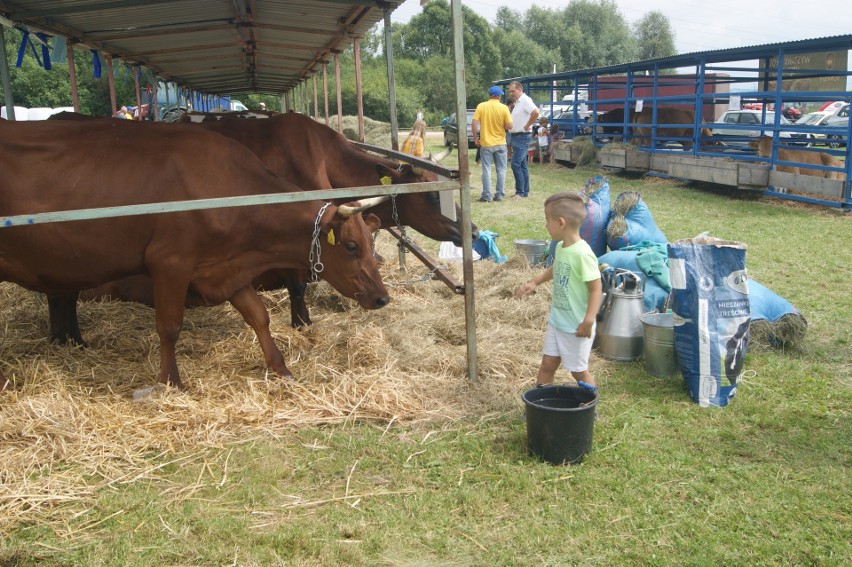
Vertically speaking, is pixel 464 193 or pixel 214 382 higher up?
pixel 464 193

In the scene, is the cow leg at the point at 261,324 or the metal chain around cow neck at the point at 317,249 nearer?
the metal chain around cow neck at the point at 317,249

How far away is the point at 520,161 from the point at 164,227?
386 inches

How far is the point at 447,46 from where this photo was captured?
6981 cm

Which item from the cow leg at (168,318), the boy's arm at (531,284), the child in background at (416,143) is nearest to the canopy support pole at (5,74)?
the cow leg at (168,318)

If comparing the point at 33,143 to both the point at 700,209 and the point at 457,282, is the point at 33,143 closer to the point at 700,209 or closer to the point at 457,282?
the point at 457,282

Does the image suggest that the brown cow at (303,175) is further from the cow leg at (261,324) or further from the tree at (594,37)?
the tree at (594,37)

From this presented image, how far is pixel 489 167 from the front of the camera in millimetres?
13102

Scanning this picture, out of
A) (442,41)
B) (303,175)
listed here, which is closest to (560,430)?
(303,175)

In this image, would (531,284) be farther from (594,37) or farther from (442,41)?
Answer: (594,37)

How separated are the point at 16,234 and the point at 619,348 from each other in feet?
13.3

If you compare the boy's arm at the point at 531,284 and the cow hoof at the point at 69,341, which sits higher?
the boy's arm at the point at 531,284

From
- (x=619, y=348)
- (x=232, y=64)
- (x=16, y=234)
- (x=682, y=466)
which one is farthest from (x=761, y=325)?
(x=232, y=64)

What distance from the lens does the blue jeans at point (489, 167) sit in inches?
514

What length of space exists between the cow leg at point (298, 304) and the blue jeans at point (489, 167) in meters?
7.70
